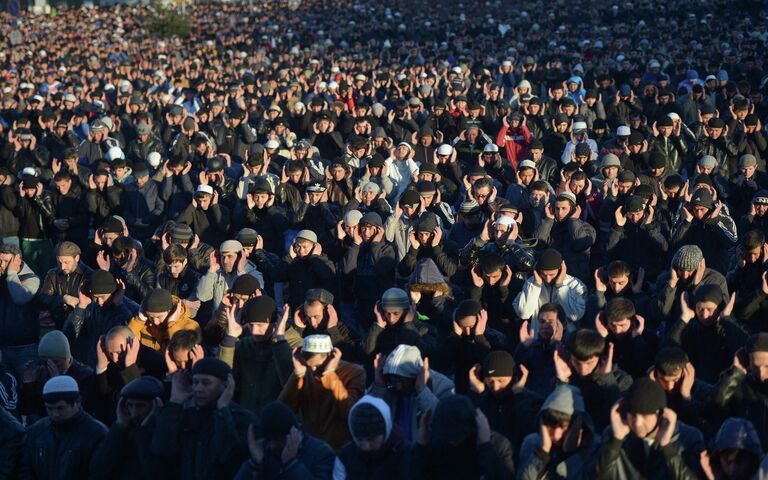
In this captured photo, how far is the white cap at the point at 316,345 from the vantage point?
24.0ft

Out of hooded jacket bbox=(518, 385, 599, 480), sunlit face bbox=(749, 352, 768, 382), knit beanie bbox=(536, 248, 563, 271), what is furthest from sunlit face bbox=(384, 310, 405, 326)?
sunlit face bbox=(749, 352, 768, 382)

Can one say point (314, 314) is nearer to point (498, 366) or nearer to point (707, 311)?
point (498, 366)

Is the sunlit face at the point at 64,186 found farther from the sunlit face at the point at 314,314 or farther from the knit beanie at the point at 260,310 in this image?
the knit beanie at the point at 260,310

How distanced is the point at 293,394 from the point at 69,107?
55.1 feet

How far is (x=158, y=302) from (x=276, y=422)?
9.93ft

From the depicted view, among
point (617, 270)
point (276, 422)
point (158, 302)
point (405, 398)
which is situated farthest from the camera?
point (617, 270)

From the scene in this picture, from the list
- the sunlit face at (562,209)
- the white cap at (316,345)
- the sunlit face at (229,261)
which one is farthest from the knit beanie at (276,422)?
the sunlit face at (562,209)

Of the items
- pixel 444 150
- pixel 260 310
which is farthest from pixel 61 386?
pixel 444 150

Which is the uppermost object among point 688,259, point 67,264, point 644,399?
point 644,399

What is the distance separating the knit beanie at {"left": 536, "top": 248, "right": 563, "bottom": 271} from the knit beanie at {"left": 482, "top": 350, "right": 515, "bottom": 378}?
2.31 m

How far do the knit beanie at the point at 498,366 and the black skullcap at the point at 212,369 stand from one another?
1609 mm

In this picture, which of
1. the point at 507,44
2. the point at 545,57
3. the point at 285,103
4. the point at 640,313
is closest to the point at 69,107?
the point at 285,103

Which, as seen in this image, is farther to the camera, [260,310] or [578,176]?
[578,176]

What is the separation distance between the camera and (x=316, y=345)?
7.33m
